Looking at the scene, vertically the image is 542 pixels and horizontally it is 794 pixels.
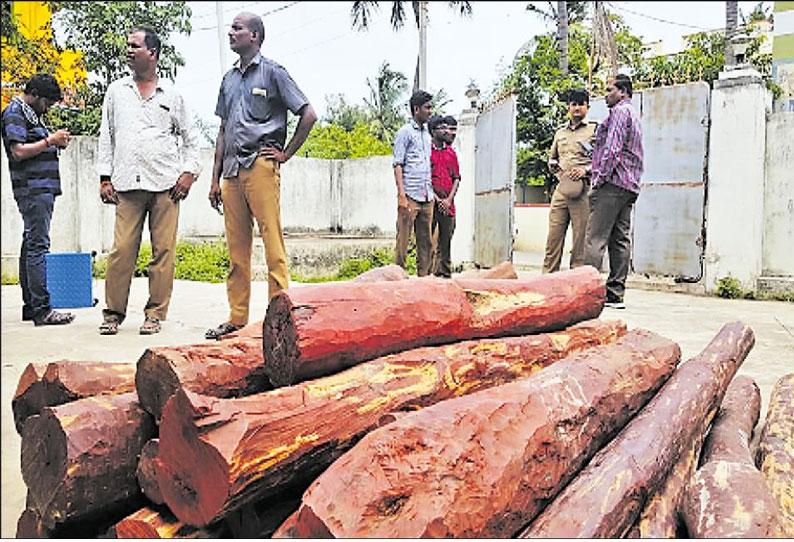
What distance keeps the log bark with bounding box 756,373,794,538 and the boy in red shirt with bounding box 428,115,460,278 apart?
3371mm

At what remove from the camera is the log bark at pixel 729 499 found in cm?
129

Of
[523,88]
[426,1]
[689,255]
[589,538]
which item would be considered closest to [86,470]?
[589,538]

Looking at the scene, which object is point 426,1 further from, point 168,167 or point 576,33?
point 576,33

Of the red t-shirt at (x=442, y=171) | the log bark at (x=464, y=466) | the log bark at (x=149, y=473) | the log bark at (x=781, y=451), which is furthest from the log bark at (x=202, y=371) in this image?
the red t-shirt at (x=442, y=171)

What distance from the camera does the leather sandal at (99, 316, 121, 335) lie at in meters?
3.45

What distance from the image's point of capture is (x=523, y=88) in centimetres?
1325

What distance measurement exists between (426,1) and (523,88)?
1133cm

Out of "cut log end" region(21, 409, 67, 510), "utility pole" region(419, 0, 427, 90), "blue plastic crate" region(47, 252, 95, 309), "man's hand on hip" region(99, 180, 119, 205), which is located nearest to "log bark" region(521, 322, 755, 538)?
"cut log end" region(21, 409, 67, 510)

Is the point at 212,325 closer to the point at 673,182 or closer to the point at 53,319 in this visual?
the point at 53,319

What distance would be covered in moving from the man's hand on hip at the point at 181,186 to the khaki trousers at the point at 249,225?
1.02 feet

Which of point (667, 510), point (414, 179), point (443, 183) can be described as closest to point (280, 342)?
point (667, 510)

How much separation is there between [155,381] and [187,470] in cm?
29

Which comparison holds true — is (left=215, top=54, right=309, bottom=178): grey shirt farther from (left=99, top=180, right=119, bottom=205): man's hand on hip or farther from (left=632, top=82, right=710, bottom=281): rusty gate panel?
(left=632, top=82, right=710, bottom=281): rusty gate panel

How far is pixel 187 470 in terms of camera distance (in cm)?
120
